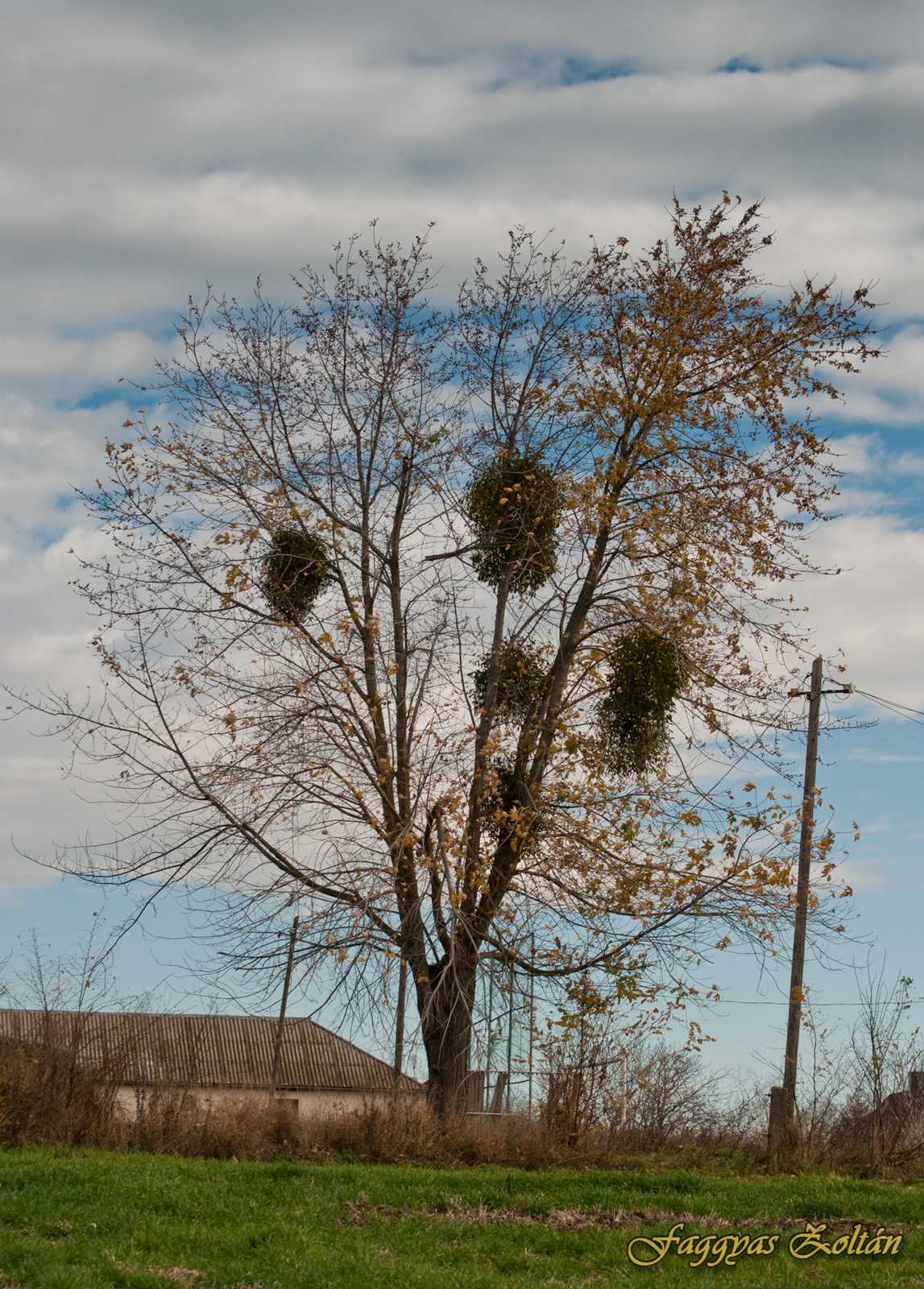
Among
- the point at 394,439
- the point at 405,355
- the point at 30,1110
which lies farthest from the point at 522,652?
the point at 30,1110

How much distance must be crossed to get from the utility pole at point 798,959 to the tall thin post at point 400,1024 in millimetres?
4022

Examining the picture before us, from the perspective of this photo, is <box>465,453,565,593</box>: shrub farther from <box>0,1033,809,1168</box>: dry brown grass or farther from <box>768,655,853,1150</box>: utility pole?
<box>0,1033,809,1168</box>: dry brown grass

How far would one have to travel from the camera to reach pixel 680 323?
11898 millimetres

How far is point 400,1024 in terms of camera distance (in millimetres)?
12266

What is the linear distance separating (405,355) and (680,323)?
3433 millimetres

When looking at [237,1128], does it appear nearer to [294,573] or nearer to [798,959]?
[294,573]

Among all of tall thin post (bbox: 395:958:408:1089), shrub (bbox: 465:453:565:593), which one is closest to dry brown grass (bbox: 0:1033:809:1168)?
tall thin post (bbox: 395:958:408:1089)

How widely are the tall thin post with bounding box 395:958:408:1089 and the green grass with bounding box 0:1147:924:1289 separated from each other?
156 centimetres

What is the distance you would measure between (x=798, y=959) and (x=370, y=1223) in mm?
7499

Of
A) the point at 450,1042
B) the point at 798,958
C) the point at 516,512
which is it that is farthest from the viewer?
the point at 798,958

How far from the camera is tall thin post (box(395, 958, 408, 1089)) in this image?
11410 millimetres

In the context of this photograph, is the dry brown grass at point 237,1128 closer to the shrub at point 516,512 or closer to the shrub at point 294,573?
the shrub at point 294,573

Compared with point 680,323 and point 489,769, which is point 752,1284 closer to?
point 489,769

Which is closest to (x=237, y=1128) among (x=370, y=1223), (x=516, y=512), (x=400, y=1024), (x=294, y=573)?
(x=400, y=1024)
